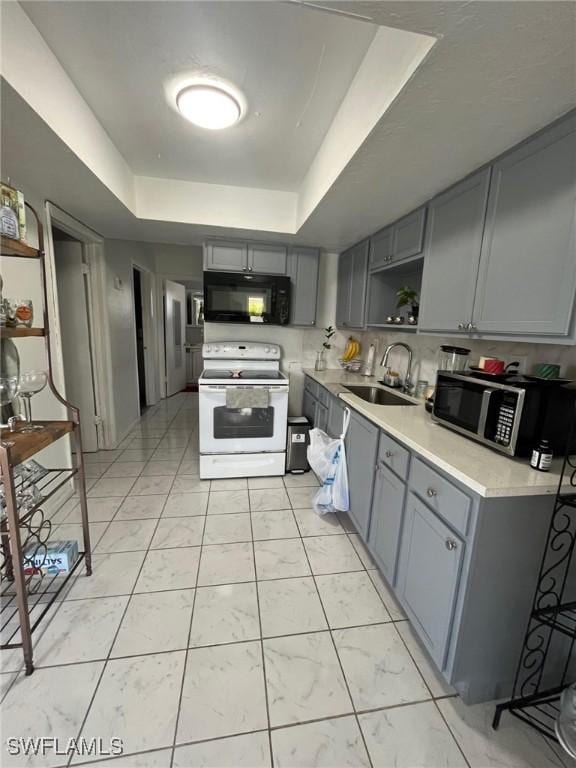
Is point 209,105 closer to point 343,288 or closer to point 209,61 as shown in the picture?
point 209,61

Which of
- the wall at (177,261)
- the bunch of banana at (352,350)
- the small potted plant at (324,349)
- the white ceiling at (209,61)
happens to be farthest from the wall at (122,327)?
the bunch of banana at (352,350)

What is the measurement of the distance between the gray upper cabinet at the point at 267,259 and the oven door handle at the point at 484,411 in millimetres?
2253

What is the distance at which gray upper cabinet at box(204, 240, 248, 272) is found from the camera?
2865 millimetres

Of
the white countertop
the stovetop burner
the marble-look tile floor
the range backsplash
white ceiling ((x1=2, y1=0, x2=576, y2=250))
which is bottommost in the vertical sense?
the marble-look tile floor

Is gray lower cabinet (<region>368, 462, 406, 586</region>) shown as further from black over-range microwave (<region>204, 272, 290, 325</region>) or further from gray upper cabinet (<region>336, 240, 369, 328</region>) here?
black over-range microwave (<region>204, 272, 290, 325</region>)

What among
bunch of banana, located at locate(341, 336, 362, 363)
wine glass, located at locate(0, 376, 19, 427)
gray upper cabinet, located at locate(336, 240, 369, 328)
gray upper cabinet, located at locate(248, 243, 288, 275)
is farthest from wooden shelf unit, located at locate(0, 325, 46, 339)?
bunch of banana, located at locate(341, 336, 362, 363)

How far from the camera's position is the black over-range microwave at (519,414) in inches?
43.8

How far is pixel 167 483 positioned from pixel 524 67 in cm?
298

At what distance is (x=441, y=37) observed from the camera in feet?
2.76

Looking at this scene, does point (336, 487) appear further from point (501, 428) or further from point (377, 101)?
point (377, 101)

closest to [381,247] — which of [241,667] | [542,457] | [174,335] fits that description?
[542,457]

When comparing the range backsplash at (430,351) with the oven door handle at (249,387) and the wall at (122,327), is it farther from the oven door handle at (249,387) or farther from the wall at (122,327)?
the wall at (122,327)

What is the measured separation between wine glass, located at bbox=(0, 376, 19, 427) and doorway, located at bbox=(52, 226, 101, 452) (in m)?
1.77

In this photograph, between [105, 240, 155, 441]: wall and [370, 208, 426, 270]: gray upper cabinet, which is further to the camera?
[105, 240, 155, 441]: wall
